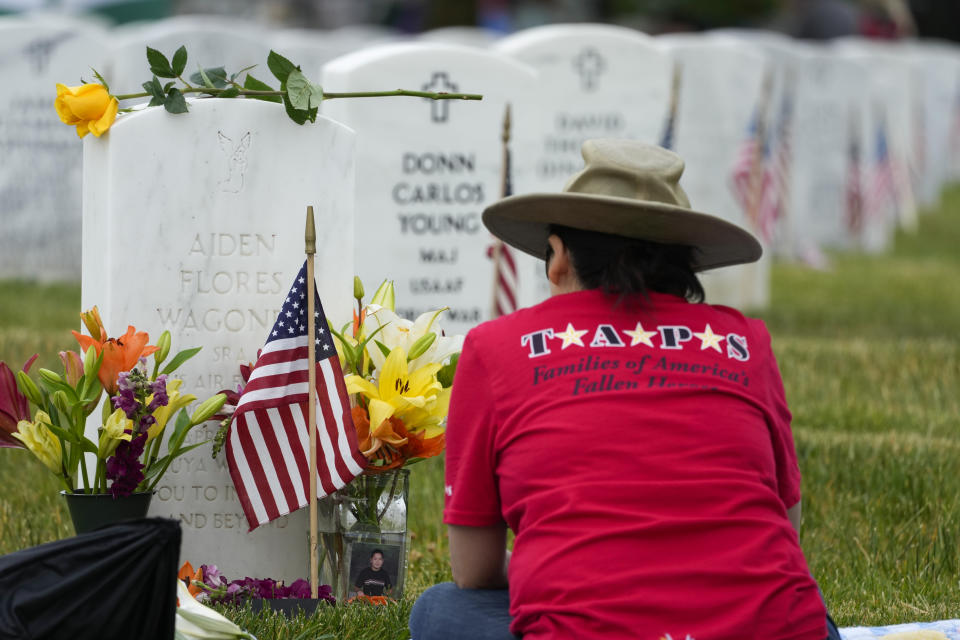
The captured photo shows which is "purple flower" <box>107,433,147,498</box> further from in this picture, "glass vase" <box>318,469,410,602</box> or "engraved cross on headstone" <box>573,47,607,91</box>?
"engraved cross on headstone" <box>573,47,607,91</box>

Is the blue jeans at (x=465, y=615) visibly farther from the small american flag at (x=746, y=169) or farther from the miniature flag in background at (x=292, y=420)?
the small american flag at (x=746, y=169)

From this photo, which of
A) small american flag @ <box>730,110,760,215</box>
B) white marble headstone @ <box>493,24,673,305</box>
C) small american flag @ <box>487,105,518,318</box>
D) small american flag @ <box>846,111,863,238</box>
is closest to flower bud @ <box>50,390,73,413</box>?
small american flag @ <box>487,105,518,318</box>

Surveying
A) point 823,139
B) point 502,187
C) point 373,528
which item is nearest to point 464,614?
point 373,528

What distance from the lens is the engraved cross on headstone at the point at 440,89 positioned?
25.2 ft

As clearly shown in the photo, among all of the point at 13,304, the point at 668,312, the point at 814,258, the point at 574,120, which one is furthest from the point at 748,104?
the point at 668,312

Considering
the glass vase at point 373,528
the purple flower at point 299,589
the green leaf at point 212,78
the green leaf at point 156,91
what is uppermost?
the green leaf at point 212,78

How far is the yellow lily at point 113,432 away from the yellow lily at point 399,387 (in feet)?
2.00

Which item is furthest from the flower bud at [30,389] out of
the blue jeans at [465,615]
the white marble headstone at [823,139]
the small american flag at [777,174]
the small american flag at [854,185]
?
the small american flag at [854,185]

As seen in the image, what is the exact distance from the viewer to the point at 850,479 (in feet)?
19.0

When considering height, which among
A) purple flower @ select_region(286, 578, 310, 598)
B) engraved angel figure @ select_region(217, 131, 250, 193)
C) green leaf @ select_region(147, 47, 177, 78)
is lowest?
purple flower @ select_region(286, 578, 310, 598)

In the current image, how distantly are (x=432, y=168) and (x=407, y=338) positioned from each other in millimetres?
3672

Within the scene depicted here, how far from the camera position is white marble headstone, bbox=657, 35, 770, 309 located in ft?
35.8

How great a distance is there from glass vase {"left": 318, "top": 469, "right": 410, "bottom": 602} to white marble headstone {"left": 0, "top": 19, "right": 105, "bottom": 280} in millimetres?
7212

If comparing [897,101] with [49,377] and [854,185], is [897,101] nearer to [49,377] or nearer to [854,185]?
[854,185]
